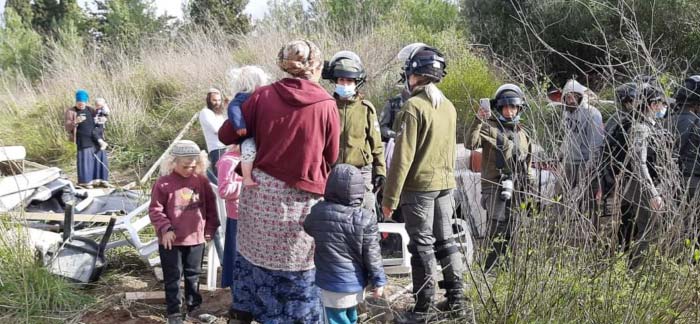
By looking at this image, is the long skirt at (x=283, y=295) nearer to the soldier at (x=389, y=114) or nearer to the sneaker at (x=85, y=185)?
the soldier at (x=389, y=114)

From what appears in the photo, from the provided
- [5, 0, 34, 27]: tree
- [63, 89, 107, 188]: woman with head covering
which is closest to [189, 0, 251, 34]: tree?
[5, 0, 34, 27]: tree

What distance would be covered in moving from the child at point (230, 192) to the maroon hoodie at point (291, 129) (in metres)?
0.63

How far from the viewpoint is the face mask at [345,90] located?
4.18m

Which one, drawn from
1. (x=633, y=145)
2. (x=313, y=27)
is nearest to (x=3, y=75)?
(x=313, y=27)

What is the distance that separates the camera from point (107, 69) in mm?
13250

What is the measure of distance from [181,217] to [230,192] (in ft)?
1.14

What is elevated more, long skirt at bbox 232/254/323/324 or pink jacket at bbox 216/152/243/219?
pink jacket at bbox 216/152/243/219

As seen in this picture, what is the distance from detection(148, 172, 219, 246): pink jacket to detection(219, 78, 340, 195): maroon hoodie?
0.85 metres

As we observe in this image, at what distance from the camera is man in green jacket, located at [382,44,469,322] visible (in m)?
3.52

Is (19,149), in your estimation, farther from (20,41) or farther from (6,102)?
(20,41)

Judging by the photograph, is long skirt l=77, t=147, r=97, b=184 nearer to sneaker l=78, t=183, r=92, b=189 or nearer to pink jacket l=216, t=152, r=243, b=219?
sneaker l=78, t=183, r=92, b=189

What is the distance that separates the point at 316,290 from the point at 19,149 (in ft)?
15.3

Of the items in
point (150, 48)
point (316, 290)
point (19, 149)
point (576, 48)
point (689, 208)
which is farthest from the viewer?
point (150, 48)

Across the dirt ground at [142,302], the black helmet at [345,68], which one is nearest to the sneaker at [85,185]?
the dirt ground at [142,302]
